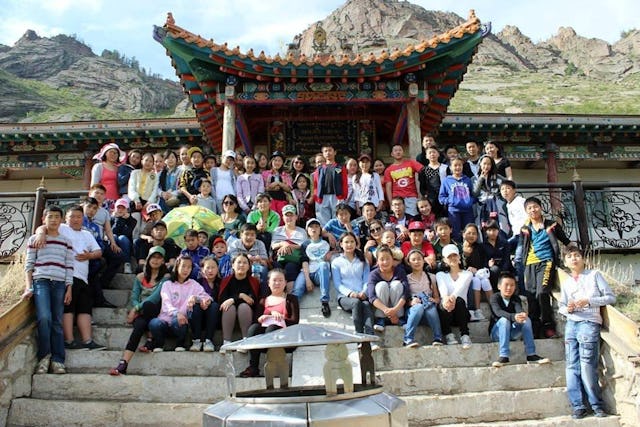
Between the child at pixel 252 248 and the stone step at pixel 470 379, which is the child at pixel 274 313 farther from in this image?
the stone step at pixel 470 379

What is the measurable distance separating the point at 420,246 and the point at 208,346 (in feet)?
9.11

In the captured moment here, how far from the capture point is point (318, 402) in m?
2.69

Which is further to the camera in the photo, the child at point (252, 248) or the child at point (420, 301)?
the child at point (252, 248)

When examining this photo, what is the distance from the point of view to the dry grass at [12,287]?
6176 millimetres

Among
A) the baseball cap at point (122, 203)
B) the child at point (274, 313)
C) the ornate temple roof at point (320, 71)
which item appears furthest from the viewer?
the ornate temple roof at point (320, 71)

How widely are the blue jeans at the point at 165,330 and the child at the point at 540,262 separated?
12.3 ft

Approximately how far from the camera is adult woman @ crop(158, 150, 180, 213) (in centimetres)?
842

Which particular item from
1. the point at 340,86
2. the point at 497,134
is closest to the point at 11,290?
the point at 340,86

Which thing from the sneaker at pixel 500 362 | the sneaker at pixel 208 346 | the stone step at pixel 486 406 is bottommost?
the stone step at pixel 486 406

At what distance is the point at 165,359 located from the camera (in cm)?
596

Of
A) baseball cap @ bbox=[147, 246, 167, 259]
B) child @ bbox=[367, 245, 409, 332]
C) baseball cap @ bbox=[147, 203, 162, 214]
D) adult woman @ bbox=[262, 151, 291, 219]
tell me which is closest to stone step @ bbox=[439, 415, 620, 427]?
child @ bbox=[367, 245, 409, 332]

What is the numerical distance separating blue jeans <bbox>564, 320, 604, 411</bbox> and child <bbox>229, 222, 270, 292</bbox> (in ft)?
10.8

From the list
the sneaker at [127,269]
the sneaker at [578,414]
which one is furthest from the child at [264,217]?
the sneaker at [578,414]

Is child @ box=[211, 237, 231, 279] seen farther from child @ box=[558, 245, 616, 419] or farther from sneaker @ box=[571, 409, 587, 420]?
sneaker @ box=[571, 409, 587, 420]
